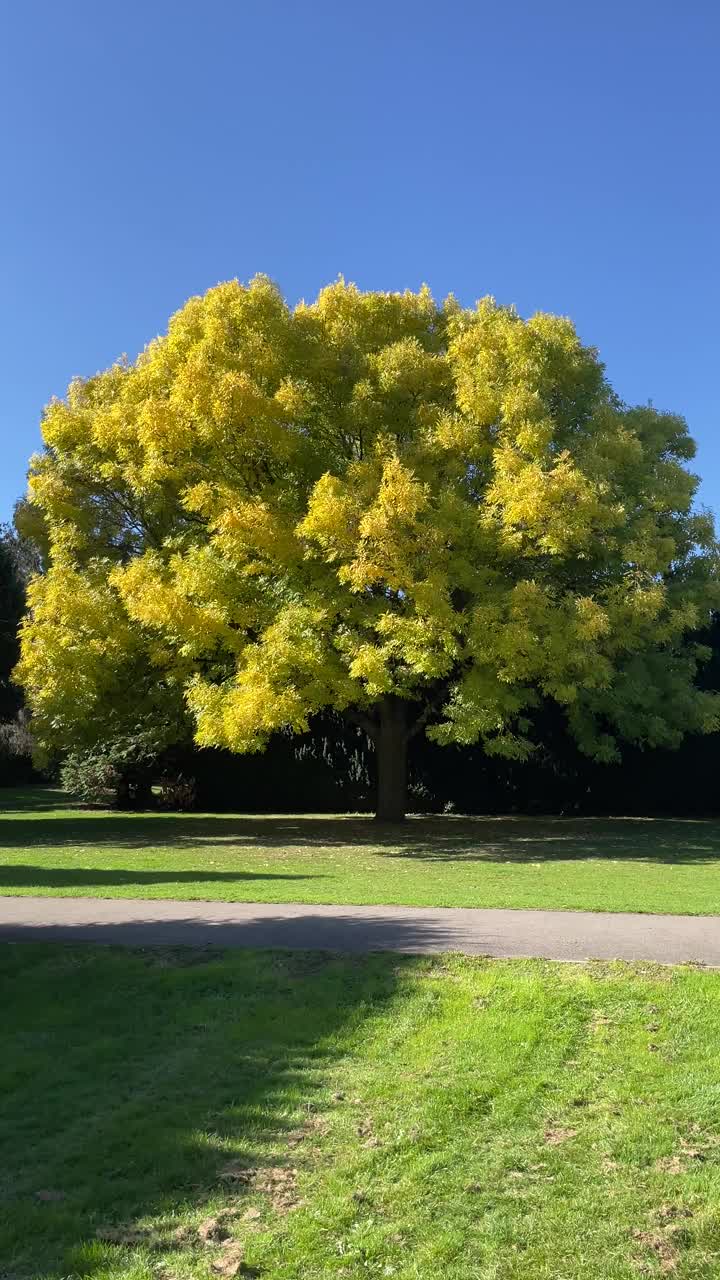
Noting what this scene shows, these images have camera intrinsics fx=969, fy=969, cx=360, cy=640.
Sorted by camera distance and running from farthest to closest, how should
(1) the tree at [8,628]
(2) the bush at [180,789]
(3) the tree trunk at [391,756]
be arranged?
1. (2) the bush at [180,789]
2. (1) the tree at [8,628]
3. (3) the tree trunk at [391,756]

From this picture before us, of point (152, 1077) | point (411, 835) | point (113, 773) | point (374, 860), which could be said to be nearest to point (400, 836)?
point (411, 835)

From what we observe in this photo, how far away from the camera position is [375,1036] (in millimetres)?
5762

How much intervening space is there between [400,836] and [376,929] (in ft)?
38.6

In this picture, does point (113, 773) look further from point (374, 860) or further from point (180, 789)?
point (374, 860)

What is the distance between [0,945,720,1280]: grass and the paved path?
597 millimetres

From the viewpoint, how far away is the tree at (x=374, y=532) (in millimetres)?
16750

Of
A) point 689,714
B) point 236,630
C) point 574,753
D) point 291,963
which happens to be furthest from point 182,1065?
point 574,753

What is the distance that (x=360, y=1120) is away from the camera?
4621 mm

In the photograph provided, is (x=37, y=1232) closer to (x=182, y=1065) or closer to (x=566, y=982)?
(x=182, y=1065)

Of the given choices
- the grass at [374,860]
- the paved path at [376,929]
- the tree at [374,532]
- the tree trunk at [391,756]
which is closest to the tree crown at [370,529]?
the tree at [374,532]

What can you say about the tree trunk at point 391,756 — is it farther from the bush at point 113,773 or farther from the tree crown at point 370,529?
the bush at point 113,773

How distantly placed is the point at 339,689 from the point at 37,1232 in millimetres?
13957

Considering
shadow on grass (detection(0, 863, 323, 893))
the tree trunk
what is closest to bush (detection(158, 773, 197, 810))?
the tree trunk

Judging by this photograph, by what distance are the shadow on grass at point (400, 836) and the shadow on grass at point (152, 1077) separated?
208 inches
